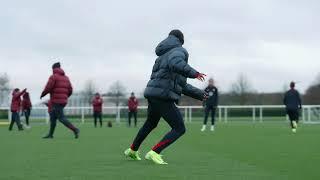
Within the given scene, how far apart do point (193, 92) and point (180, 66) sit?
721 mm

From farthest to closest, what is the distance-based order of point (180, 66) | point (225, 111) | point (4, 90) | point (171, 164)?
1. point (4, 90)
2. point (225, 111)
3. point (171, 164)
4. point (180, 66)

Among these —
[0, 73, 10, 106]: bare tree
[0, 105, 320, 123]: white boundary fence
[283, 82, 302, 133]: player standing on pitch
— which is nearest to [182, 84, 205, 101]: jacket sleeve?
[283, 82, 302, 133]: player standing on pitch

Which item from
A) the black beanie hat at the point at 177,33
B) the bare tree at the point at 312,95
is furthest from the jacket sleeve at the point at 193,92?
the bare tree at the point at 312,95

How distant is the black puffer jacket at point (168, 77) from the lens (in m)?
9.05

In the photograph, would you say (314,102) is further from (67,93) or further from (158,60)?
(158,60)

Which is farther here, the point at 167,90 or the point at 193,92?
the point at 193,92

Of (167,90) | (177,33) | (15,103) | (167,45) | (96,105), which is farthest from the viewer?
(96,105)

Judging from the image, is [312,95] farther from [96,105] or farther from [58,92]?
[58,92]

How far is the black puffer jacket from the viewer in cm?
905

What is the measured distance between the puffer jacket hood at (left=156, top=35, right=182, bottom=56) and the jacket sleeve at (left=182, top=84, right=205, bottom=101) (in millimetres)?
587

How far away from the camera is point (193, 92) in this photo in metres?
9.36

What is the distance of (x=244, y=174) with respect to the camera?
7.72 metres

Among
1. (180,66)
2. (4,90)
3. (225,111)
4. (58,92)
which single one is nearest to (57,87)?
(58,92)

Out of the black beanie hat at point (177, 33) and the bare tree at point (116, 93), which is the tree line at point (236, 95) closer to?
the bare tree at point (116, 93)
